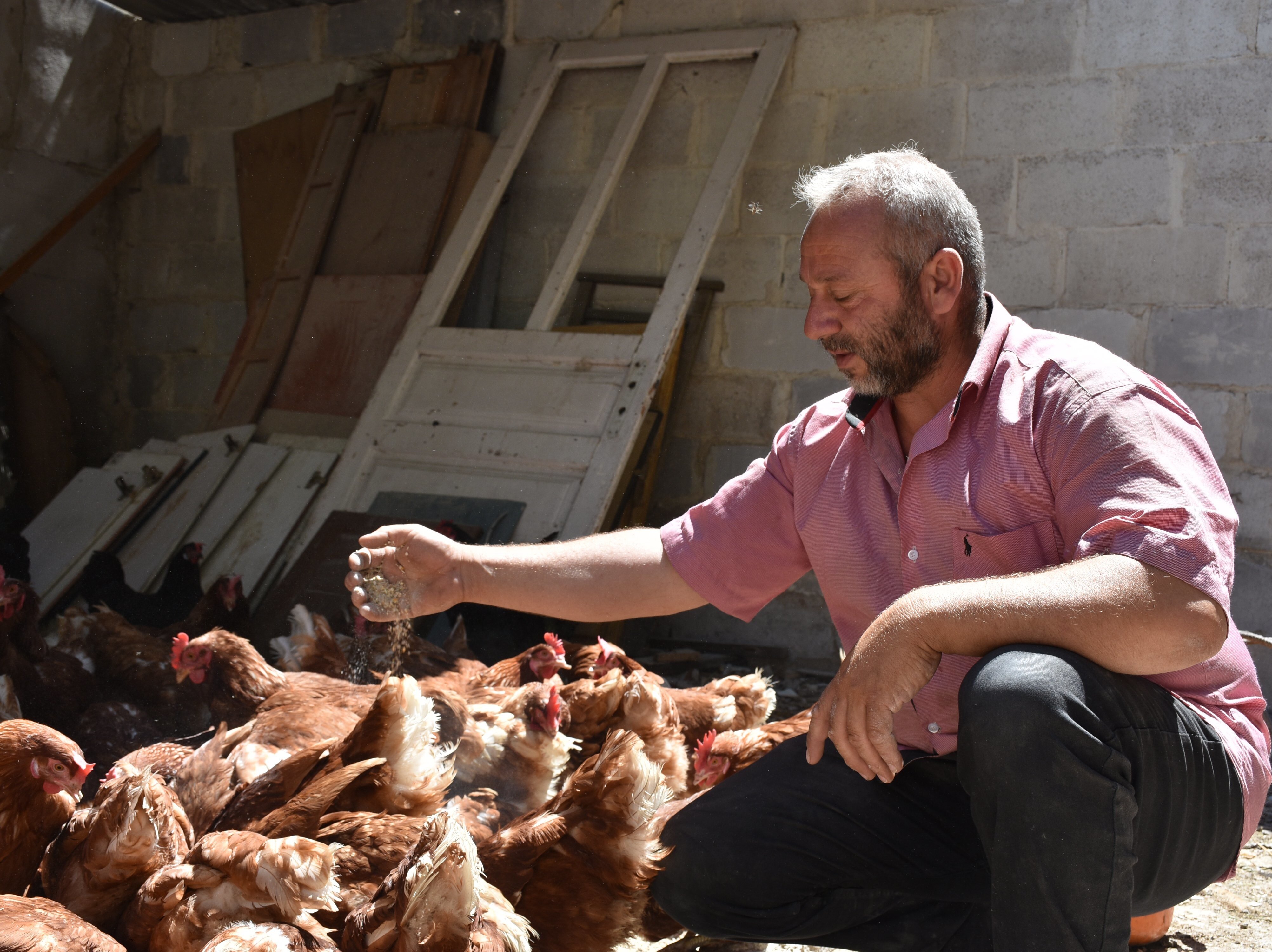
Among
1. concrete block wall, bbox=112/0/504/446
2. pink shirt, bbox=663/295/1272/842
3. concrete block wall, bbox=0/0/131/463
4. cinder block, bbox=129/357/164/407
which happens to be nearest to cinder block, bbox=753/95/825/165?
concrete block wall, bbox=112/0/504/446

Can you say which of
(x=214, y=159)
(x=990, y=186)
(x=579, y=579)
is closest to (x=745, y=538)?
(x=579, y=579)

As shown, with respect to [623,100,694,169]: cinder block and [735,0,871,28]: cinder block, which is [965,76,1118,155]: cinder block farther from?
[623,100,694,169]: cinder block

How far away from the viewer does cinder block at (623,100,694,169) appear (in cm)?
550

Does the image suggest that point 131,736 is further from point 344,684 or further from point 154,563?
point 154,563

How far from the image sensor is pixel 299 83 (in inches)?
257

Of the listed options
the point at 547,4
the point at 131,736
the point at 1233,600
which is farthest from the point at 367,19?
the point at 1233,600

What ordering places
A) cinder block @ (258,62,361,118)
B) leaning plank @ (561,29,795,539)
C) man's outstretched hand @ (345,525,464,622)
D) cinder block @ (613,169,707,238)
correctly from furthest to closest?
cinder block @ (258,62,361,118) → cinder block @ (613,169,707,238) → leaning plank @ (561,29,795,539) → man's outstretched hand @ (345,525,464,622)

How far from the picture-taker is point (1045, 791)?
1.45 meters

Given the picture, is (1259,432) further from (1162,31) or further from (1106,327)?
(1162,31)

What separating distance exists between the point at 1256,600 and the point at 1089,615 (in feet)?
11.9

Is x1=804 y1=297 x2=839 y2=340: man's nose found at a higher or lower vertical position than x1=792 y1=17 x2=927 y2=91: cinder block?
lower

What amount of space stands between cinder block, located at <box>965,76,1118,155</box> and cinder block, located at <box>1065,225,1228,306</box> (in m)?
0.43

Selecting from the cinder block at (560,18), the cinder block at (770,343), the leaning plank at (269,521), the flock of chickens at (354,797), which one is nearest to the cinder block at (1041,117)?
the cinder block at (770,343)

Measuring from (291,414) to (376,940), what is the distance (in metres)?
4.44
